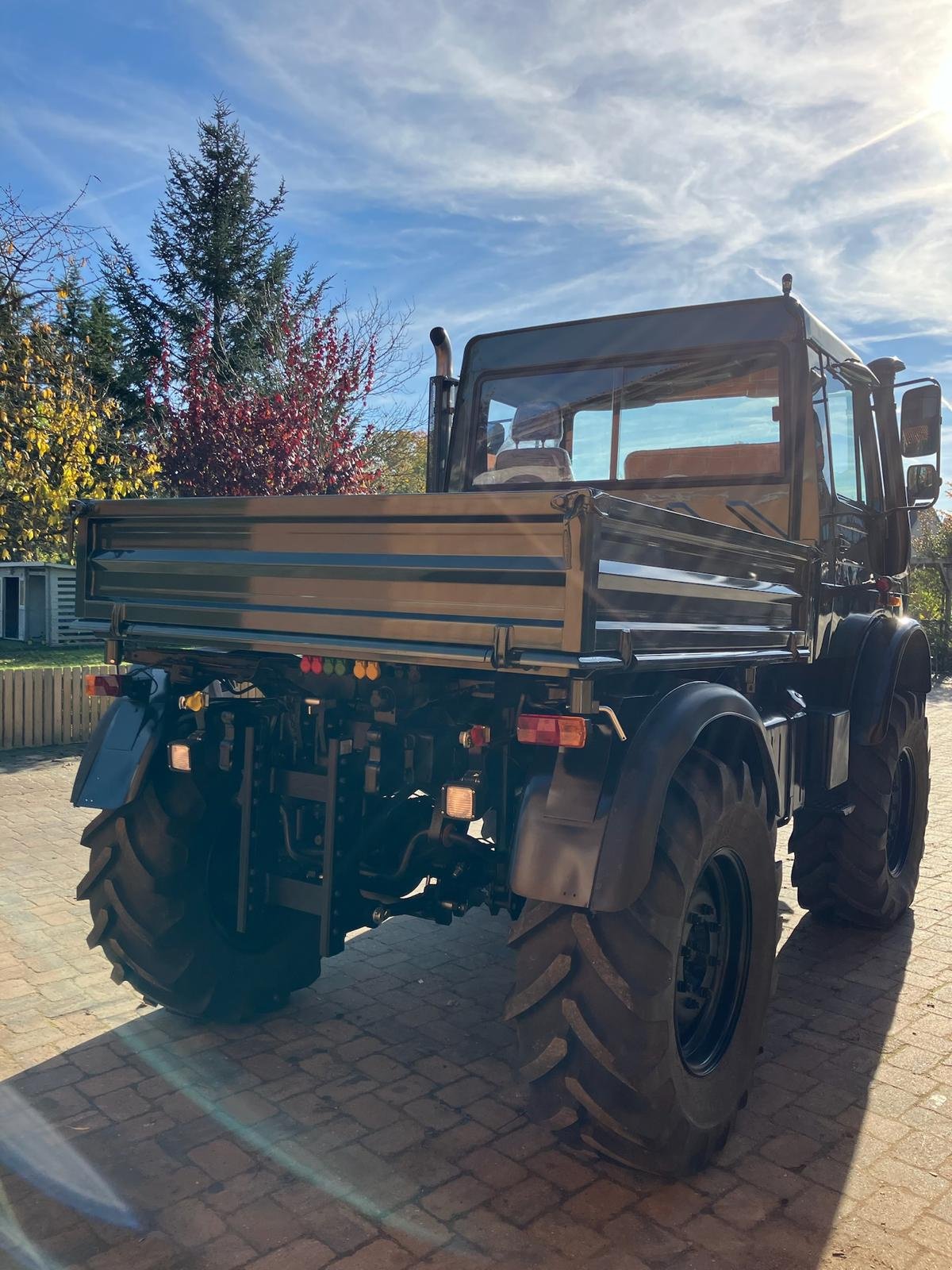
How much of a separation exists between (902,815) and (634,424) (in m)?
2.83

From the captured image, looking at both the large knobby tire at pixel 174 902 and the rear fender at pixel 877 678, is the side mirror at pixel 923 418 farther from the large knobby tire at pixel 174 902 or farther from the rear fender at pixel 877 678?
the large knobby tire at pixel 174 902

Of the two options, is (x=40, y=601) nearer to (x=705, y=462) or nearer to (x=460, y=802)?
(x=705, y=462)

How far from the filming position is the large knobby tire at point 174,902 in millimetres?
3574

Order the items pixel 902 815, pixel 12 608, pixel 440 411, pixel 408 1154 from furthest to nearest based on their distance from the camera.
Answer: pixel 12 608, pixel 902 815, pixel 440 411, pixel 408 1154

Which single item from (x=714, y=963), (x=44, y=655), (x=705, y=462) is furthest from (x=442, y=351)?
(x=44, y=655)

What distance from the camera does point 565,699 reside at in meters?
2.74

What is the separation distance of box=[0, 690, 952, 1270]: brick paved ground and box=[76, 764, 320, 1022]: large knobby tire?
0.22 meters

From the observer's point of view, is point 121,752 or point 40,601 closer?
point 121,752

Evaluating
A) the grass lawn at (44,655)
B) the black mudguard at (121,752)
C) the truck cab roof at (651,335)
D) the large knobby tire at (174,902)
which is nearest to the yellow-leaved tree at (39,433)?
the grass lawn at (44,655)

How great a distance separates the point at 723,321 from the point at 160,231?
21.9 metres

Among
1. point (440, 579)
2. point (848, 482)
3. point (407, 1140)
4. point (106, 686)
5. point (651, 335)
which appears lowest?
point (407, 1140)

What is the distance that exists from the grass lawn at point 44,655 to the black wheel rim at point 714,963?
977cm

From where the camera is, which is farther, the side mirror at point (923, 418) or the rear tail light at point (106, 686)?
the side mirror at point (923, 418)

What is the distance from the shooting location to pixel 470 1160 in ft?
9.89
